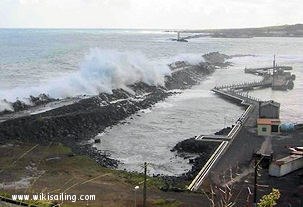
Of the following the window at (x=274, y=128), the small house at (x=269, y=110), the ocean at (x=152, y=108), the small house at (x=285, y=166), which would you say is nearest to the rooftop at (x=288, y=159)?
the small house at (x=285, y=166)

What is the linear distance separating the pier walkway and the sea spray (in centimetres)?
1182

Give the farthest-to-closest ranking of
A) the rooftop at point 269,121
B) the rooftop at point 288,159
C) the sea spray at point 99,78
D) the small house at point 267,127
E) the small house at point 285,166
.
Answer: the sea spray at point 99,78, the rooftop at point 269,121, the small house at point 267,127, the rooftop at point 288,159, the small house at point 285,166

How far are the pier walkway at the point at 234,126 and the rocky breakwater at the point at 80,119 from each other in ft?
23.8

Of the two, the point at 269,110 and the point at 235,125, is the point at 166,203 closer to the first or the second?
the point at 235,125

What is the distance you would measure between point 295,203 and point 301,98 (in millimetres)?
45383

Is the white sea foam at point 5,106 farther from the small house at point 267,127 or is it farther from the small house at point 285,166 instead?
the small house at point 285,166

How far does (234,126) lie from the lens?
42625 millimetres

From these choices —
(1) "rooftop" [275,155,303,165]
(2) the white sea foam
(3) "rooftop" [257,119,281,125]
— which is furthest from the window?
(2) the white sea foam

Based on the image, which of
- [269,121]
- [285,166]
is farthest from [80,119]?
[285,166]

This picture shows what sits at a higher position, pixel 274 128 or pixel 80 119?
pixel 274 128

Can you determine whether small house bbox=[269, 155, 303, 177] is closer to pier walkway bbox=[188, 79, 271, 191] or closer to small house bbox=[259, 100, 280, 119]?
pier walkway bbox=[188, 79, 271, 191]

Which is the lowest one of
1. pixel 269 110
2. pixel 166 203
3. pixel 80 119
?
pixel 80 119

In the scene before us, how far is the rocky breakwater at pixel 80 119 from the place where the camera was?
38.0 meters

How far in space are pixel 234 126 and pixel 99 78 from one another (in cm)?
2967
